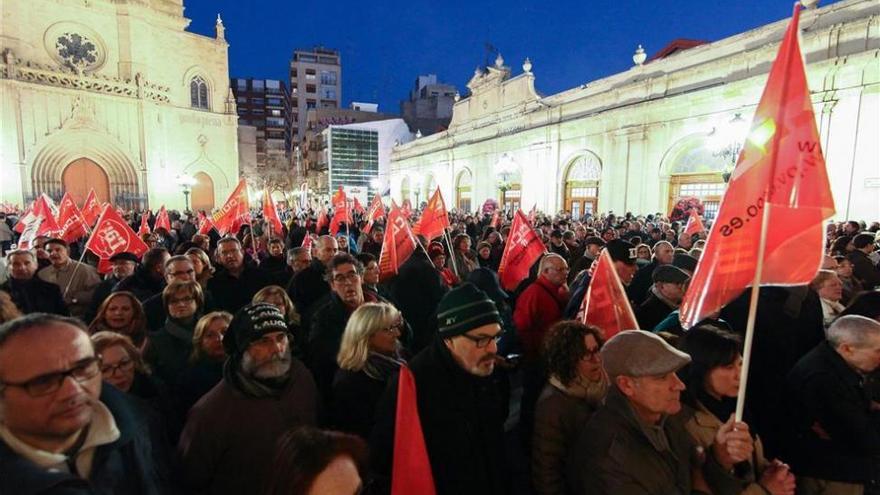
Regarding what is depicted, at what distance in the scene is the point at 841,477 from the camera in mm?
2631

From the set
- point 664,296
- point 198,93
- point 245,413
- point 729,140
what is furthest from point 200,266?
point 198,93

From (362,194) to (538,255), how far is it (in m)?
39.1

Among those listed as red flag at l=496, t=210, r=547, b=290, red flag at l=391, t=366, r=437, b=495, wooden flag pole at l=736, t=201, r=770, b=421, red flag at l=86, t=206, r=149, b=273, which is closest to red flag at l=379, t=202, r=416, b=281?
red flag at l=496, t=210, r=547, b=290

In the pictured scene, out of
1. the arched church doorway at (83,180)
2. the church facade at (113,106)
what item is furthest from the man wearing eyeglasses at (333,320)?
the arched church doorway at (83,180)

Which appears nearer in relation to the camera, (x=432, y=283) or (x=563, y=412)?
(x=563, y=412)

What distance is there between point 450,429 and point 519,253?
491cm

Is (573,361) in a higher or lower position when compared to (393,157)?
lower

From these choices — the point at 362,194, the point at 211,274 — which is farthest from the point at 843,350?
the point at 362,194

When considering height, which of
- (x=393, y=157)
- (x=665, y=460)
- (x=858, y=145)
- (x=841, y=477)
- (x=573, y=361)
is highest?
(x=393, y=157)

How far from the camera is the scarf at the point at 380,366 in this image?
2709 millimetres

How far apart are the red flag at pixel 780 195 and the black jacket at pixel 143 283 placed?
203 inches

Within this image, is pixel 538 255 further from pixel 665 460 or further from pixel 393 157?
pixel 393 157

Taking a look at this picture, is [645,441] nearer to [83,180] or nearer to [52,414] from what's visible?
[52,414]

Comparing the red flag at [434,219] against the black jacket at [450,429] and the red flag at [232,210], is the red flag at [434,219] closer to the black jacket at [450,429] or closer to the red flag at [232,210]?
the red flag at [232,210]
